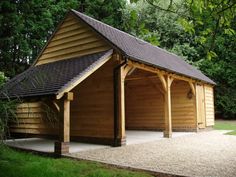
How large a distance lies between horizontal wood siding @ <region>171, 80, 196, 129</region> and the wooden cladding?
614 cm

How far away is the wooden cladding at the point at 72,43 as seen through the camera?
10.5 meters

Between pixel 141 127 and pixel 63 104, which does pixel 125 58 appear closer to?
pixel 63 104

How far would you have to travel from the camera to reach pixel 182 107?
14.9 m

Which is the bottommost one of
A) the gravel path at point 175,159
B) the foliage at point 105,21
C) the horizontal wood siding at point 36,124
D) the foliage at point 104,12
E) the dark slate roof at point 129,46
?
the gravel path at point 175,159

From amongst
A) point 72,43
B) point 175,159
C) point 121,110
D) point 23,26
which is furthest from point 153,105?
point 23,26

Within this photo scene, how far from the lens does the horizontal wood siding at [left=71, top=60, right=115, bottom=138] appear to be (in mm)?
9773

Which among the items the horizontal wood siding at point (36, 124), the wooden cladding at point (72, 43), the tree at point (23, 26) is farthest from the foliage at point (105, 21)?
the horizontal wood siding at point (36, 124)

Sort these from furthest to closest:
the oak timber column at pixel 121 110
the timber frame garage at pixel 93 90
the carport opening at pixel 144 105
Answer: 1. the carport opening at pixel 144 105
2. the oak timber column at pixel 121 110
3. the timber frame garage at pixel 93 90

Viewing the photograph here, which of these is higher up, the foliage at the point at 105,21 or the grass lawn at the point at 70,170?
the foliage at the point at 105,21

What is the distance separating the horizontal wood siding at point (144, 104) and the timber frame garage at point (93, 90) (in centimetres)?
5

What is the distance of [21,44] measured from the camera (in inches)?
710

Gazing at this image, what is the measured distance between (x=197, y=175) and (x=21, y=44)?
50.6ft

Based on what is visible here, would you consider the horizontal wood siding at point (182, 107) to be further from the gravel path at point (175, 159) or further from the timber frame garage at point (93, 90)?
the gravel path at point (175, 159)

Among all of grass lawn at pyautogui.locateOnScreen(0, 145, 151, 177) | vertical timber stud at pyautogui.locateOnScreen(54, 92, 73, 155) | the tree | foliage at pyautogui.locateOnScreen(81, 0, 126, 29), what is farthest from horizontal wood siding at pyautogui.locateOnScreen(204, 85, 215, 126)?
grass lawn at pyautogui.locateOnScreen(0, 145, 151, 177)
